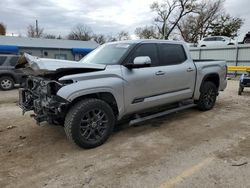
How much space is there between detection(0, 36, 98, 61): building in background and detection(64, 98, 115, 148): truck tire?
25820 mm

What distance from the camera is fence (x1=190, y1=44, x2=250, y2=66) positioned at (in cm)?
1904

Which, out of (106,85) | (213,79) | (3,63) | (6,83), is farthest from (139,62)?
(3,63)

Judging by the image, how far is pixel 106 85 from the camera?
4695 mm

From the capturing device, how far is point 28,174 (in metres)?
3.78

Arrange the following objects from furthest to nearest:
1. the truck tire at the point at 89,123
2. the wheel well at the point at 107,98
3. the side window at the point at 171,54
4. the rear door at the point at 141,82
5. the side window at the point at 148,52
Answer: the side window at the point at 171,54
the side window at the point at 148,52
the rear door at the point at 141,82
the wheel well at the point at 107,98
the truck tire at the point at 89,123

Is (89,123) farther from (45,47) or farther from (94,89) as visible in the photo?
(45,47)

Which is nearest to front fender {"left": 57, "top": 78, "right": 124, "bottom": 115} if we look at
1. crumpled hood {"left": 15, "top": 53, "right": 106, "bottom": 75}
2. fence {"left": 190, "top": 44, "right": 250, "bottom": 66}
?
crumpled hood {"left": 15, "top": 53, "right": 106, "bottom": 75}

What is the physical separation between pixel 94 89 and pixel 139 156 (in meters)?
1.34

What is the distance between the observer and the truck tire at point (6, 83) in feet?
42.3

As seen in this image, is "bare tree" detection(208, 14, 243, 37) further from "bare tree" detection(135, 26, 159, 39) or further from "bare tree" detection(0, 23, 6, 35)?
"bare tree" detection(0, 23, 6, 35)

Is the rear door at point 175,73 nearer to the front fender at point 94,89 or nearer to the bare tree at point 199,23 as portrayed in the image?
the front fender at point 94,89

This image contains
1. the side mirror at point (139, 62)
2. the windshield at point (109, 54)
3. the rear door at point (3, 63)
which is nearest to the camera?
the side mirror at point (139, 62)

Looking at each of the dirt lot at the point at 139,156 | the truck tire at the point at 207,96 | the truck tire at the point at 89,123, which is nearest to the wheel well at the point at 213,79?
the truck tire at the point at 207,96

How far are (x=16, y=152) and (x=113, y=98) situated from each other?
1931 millimetres
